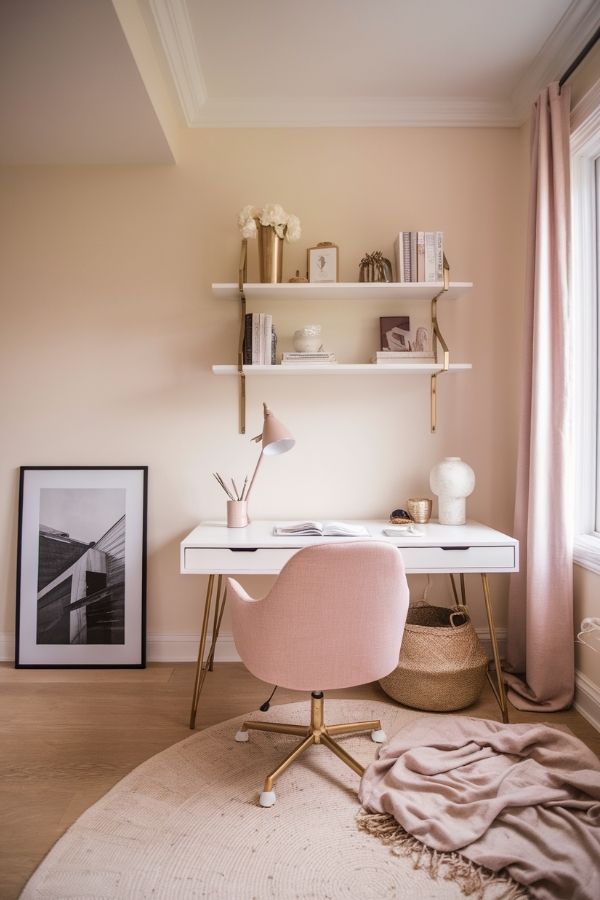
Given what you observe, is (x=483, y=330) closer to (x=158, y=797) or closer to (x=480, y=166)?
(x=480, y=166)

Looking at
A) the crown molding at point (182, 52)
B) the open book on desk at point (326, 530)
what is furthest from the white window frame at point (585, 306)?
the crown molding at point (182, 52)

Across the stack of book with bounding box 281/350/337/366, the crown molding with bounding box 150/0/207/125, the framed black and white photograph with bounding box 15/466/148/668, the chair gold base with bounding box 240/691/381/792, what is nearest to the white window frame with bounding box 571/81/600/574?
the stack of book with bounding box 281/350/337/366

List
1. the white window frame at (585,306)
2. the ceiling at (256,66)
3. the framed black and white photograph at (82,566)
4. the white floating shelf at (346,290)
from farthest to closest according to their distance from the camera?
1. the framed black and white photograph at (82,566)
2. the white floating shelf at (346,290)
3. the white window frame at (585,306)
4. the ceiling at (256,66)

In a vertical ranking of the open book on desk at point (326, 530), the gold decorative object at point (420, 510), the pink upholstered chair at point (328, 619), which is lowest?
the pink upholstered chair at point (328, 619)

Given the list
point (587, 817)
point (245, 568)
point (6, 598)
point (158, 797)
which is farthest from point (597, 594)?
point (6, 598)

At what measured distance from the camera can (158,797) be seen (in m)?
1.66

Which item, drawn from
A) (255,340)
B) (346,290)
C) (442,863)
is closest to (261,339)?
(255,340)

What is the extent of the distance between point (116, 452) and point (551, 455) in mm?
1964

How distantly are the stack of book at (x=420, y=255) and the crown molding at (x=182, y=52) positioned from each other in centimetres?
112

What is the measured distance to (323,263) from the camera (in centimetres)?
252

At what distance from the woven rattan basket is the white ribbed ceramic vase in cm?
47

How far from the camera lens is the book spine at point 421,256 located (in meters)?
2.44

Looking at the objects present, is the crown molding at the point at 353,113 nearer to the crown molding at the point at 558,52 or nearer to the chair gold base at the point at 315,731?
the crown molding at the point at 558,52

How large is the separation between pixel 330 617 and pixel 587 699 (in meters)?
1.32
